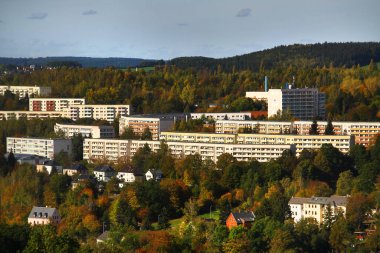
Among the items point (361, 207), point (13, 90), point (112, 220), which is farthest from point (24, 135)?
point (361, 207)

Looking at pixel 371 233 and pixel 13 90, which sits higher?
pixel 13 90

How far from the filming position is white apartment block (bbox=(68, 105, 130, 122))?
1432 inches

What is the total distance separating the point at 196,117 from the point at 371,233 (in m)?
13.9

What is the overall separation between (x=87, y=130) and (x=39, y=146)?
1.82m

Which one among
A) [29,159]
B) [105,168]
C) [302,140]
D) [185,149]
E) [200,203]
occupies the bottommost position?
[200,203]

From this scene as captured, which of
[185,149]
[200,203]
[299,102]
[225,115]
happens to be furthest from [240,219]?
[299,102]

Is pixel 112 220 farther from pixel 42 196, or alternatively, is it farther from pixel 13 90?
pixel 13 90

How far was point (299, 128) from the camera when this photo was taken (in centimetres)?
3177

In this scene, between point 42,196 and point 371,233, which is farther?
point 42,196

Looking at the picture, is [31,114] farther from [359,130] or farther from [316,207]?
[316,207]

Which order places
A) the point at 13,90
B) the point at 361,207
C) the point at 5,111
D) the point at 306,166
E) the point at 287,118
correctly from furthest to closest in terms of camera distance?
the point at 13,90 → the point at 5,111 → the point at 287,118 → the point at 306,166 → the point at 361,207

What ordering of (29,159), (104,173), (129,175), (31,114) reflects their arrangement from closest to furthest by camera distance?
(129,175) → (104,173) → (29,159) → (31,114)

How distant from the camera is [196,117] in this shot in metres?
34.9

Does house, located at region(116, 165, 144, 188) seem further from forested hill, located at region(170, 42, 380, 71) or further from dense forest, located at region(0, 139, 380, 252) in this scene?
forested hill, located at region(170, 42, 380, 71)
